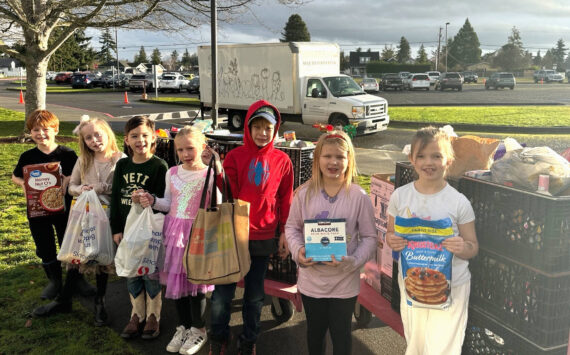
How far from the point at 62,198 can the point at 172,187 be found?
4.02 ft

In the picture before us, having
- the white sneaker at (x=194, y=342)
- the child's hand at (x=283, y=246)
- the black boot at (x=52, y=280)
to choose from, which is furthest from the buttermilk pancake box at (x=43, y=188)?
the child's hand at (x=283, y=246)

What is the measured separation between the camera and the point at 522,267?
244 centimetres

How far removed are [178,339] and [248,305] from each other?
0.69 m

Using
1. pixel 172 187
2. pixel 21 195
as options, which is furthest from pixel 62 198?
pixel 21 195

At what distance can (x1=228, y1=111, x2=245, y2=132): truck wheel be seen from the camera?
62.6 feet

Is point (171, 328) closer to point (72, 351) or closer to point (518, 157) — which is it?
point (72, 351)

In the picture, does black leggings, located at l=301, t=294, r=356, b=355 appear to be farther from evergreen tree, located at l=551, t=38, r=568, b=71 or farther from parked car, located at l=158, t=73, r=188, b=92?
evergreen tree, located at l=551, t=38, r=568, b=71

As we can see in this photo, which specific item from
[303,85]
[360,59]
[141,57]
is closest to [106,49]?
[141,57]

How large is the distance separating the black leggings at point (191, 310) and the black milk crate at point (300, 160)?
1.34 m

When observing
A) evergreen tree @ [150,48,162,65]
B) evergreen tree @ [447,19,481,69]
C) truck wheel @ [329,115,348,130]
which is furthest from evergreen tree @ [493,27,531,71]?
truck wheel @ [329,115,348,130]

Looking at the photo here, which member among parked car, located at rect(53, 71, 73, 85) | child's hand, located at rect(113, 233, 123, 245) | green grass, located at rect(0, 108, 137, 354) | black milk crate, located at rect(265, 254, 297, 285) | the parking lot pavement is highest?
parked car, located at rect(53, 71, 73, 85)

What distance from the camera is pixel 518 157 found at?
264cm

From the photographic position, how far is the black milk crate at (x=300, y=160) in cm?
429

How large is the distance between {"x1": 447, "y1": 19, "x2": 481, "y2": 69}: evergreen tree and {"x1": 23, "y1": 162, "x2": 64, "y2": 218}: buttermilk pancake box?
118m
